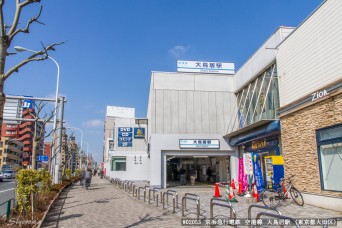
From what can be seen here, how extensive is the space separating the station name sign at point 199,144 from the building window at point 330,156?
11.6 meters

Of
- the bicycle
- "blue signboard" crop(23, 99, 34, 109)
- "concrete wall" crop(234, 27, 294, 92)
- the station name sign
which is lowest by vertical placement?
the bicycle

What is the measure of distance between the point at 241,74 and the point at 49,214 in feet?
55.3

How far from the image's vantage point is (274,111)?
16547mm

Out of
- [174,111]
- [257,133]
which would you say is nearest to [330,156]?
[257,133]

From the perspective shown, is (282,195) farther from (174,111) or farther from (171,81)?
(171,81)

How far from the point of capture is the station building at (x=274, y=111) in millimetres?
11352

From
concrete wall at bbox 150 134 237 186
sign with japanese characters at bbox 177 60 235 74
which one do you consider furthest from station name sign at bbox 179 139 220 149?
sign with japanese characters at bbox 177 60 235 74

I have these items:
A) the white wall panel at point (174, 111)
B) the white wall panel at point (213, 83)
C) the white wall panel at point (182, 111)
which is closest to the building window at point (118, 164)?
the white wall panel at point (174, 111)

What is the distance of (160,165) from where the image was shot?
899 inches

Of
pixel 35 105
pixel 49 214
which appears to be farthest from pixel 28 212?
pixel 35 105

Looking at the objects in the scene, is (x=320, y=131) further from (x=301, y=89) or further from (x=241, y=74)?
(x=241, y=74)

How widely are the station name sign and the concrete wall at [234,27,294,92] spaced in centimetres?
474

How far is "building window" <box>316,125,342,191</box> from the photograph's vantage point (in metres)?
10.9

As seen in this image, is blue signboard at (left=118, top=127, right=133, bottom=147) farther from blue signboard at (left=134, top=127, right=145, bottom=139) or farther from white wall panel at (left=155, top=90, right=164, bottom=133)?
white wall panel at (left=155, top=90, right=164, bottom=133)
